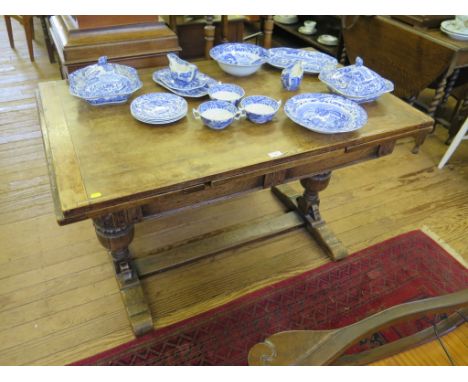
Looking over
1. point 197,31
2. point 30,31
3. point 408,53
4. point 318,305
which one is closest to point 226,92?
point 318,305

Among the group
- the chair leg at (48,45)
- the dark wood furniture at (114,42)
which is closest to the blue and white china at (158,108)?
the dark wood furniture at (114,42)

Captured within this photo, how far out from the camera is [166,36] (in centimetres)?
170

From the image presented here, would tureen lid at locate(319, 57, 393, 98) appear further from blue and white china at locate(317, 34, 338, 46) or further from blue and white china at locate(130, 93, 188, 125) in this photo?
blue and white china at locate(317, 34, 338, 46)

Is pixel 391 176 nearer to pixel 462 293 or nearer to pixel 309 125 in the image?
pixel 309 125

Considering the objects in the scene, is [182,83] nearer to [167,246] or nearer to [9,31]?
[167,246]

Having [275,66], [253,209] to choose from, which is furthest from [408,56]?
[253,209]

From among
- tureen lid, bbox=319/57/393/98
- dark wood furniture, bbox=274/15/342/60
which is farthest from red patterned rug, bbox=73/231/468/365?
dark wood furniture, bbox=274/15/342/60

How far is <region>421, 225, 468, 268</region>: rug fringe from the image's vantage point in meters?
1.60

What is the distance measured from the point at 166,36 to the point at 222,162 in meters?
1.01

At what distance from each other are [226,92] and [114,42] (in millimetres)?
698

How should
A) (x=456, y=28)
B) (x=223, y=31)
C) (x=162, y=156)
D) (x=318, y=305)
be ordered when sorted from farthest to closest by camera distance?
(x=223, y=31) → (x=456, y=28) → (x=318, y=305) → (x=162, y=156)

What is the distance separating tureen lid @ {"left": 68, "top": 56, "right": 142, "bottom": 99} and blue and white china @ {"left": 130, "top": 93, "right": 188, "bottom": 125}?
0.06 metres

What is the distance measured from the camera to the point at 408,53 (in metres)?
2.13

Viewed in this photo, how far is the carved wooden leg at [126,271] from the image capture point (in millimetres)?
1097
